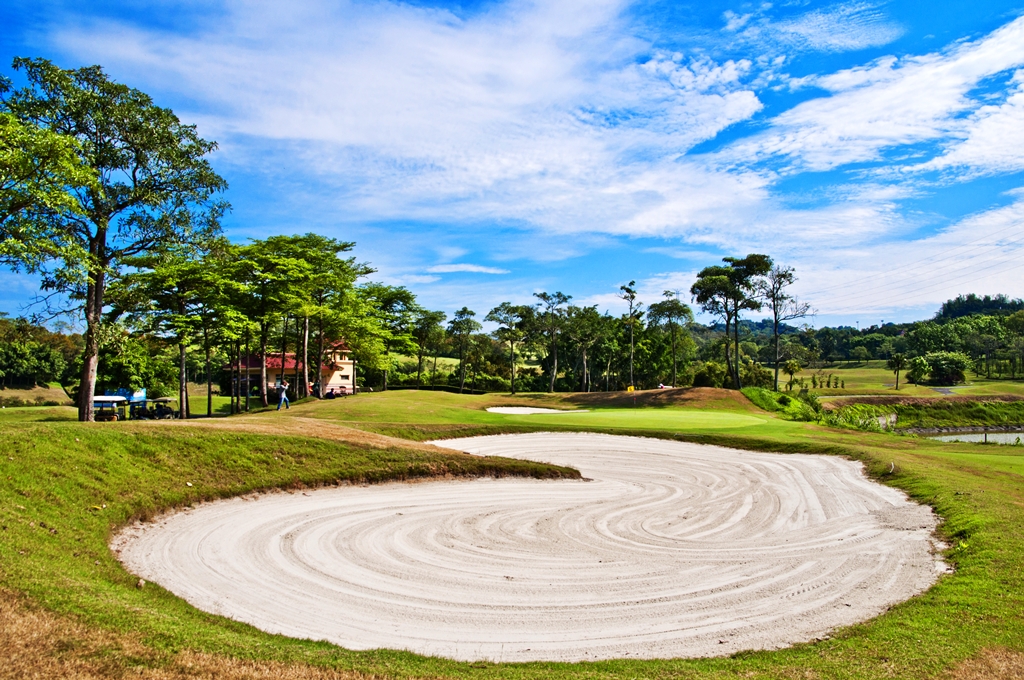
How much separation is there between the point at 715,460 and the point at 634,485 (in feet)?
19.2

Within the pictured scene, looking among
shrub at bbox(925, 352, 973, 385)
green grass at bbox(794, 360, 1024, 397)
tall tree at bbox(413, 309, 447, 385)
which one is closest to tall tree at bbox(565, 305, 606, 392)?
tall tree at bbox(413, 309, 447, 385)

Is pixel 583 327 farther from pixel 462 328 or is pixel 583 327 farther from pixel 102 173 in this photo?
pixel 102 173

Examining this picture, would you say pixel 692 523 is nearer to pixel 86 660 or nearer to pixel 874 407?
pixel 86 660

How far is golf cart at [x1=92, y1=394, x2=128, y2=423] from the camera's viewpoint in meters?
38.3

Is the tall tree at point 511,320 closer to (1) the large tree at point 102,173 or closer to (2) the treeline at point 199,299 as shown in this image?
(2) the treeline at point 199,299

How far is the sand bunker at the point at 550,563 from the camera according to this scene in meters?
9.12

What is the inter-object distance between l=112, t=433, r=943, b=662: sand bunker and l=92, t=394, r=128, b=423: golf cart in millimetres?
27336

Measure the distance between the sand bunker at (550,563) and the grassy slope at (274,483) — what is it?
63 centimetres

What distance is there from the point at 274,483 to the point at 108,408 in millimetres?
31900

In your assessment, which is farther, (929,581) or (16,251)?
(16,251)

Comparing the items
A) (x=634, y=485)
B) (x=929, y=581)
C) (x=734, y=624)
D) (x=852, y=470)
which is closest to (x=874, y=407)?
(x=852, y=470)

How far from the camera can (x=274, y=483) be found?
18141 mm

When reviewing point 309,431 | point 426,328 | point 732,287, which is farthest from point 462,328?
point 309,431

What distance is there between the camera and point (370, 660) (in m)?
7.41
